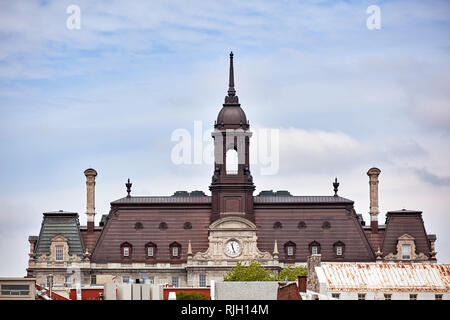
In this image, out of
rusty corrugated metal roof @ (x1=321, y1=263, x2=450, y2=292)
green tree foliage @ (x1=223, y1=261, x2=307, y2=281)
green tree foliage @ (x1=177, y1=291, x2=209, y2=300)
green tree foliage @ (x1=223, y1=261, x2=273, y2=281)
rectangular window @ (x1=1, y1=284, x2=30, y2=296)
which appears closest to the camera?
rectangular window @ (x1=1, y1=284, x2=30, y2=296)

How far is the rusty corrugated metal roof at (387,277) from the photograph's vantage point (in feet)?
426

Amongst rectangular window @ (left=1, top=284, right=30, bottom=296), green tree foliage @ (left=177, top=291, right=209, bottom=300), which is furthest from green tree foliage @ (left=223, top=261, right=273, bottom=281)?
rectangular window @ (left=1, top=284, right=30, bottom=296)

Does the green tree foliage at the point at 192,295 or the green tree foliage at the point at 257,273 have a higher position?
the green tree foliage at the point at 257,273

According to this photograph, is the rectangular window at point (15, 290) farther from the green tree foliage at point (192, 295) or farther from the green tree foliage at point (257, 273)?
the green tree foliage at point (257, 273)

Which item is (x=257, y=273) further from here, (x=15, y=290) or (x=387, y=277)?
(x=15, y=290)

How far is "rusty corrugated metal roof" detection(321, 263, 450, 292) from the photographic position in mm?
129750

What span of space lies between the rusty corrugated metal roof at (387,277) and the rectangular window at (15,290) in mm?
22408

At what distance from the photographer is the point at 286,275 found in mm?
194125

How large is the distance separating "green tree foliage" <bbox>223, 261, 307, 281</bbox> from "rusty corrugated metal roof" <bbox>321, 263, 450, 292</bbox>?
53919 mm

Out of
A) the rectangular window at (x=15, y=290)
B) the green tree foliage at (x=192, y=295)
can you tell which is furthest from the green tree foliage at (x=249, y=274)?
the rectangular window at (x=15, y=290)

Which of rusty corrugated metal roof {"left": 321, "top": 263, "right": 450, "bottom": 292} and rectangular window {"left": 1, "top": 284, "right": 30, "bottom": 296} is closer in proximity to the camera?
rectangular window {"left": 1, "top": 284, "right": 30, "bottom": 296}

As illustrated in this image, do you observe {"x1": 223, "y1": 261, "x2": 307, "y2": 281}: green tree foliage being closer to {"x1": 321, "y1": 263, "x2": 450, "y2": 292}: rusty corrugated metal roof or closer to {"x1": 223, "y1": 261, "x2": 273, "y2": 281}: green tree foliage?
{"x1": 223, "y1": 261, "x2": 273, "y2": 281}: green tree foliage
